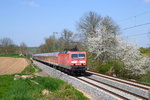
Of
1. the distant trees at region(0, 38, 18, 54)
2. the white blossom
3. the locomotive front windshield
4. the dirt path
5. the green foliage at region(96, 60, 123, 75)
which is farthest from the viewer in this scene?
the distant trees at region(0, 38, 18, 54)

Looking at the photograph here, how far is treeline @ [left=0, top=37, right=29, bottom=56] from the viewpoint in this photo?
4744 inches

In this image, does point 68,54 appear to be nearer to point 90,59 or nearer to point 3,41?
point 90,59

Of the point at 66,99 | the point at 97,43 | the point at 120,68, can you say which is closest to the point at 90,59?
the point at 97,43

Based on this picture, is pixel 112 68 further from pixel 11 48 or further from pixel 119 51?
pixel 11 48

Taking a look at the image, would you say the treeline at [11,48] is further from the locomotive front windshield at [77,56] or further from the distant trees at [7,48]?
the locomotive front windshield at [77,56]

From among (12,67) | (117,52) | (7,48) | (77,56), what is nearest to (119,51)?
(117,52)

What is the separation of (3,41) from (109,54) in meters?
102

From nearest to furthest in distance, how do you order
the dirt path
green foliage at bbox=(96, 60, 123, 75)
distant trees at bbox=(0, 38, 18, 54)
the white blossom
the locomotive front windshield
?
1. the locomotive front windshield
2. green foliage at bbox=(96, 60, 123, 75)
3. the white blossom
4. the dirt path
5. distant trees at bbox=(0, 38, 18, 54)

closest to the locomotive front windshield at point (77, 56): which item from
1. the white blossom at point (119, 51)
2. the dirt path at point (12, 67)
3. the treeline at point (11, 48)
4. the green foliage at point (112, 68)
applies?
the green foliage at point (112, 68)

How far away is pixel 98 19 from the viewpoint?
64688 mm

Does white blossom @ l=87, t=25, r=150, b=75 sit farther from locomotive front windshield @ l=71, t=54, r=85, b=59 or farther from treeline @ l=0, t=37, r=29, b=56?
treeline @ l=0, t=37, r=29, b=56

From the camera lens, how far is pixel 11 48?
120938mm

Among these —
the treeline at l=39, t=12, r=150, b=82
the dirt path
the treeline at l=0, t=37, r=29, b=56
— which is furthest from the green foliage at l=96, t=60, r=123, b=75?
the treeline at l=0, t=37, r=29, b=56

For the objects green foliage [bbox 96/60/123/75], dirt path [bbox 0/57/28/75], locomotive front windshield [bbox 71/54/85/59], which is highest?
locomotive front windshield [bbox 71/54/85/59]
